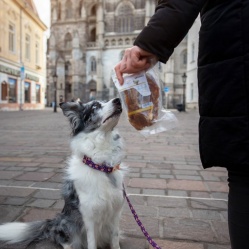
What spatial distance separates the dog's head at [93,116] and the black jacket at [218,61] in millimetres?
871

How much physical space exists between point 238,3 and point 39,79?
110ft

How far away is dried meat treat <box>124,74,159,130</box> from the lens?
1.71m

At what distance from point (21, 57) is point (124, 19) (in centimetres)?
3042

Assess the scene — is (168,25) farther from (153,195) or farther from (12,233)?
(153,195)

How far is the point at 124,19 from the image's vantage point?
5356cm

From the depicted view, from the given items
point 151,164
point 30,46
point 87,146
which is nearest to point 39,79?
point 30,46

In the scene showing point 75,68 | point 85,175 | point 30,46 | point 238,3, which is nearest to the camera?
point 238,3

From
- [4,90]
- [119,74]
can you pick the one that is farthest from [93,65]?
[119,74]

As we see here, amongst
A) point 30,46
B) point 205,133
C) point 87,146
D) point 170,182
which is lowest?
point 170,182

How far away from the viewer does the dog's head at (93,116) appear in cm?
219

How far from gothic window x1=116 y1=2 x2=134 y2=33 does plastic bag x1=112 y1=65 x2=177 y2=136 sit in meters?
54.1

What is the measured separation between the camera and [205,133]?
1358 mm

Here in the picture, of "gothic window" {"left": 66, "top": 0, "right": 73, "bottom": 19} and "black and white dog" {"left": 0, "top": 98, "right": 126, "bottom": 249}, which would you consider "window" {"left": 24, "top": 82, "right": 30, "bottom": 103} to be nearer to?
"black and white dog" {"left": 0, "top": 98, "right": 126, "bottom": 249}

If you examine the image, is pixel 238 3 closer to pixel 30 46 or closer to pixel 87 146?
pixel 87 146
